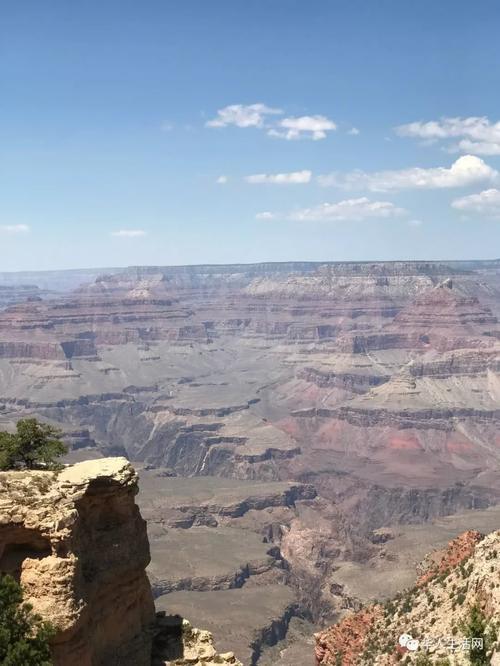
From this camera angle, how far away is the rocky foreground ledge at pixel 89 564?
77.7ft

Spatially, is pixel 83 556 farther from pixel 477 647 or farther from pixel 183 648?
pixel 477 647

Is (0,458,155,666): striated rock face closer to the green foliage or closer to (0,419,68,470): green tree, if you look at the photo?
(0,419,68,470): green tree

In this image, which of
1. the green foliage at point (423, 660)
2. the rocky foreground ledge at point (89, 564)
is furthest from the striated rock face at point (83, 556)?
the green foliage at point (423, 660)

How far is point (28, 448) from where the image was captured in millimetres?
34344

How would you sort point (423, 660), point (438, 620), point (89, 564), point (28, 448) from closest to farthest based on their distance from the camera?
point (89, 564), point (423, 660), point (438, 620), point (28, 448)

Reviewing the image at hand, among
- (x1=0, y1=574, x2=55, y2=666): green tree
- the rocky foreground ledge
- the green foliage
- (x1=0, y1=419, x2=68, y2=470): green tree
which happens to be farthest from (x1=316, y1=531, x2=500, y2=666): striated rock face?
(x1=0, y1=419, x2=68, y2=470): green tree

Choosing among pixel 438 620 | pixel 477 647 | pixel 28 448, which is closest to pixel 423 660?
pixel 438 620

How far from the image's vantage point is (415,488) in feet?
580

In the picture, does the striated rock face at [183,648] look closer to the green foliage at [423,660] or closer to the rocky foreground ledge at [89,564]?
the rocky foreground ledge at [89,564]

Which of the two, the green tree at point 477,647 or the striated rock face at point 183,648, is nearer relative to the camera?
the green tree at point 477,647

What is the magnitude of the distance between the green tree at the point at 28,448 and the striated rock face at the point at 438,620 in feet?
56.7

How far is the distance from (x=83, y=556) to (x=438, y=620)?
16.6 metres

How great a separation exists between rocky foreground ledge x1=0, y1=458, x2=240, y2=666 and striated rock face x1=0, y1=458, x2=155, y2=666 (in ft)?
0.11

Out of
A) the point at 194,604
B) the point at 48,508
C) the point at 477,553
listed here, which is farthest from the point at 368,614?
the point at 194,604
